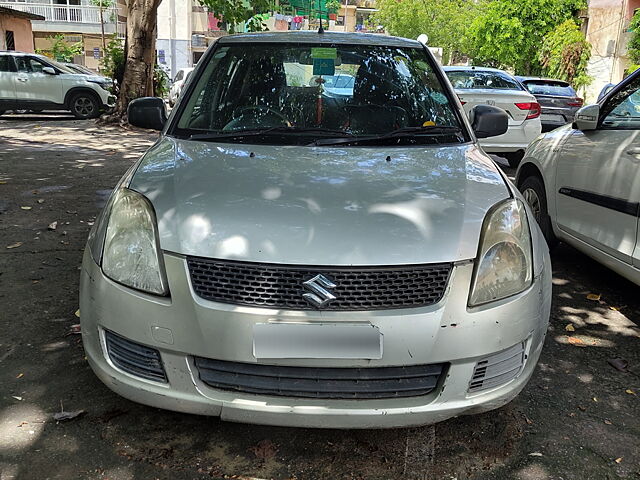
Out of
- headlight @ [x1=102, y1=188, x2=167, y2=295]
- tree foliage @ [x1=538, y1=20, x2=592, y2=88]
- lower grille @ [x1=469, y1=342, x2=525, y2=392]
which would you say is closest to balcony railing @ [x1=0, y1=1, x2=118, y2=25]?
tree foliage @ [x1=538, y1=20, x2=592, y2=88]

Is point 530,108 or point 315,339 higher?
point 530,108

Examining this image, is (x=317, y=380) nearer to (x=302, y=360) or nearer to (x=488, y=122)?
(x=302, y=360)

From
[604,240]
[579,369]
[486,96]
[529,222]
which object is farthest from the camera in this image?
[486,96]

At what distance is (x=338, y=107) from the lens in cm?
338

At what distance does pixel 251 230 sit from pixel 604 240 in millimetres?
2486

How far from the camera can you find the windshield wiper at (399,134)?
3.02 m

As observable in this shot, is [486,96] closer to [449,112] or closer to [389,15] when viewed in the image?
[449,112]

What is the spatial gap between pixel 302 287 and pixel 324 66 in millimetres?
1881

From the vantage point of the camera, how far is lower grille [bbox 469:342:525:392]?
2164mm

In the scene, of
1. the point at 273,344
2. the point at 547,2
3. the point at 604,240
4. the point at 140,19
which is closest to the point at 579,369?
the point at 604,240

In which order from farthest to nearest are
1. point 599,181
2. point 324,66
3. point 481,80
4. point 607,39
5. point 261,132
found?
point 607,39 < point 481,80 < point 599,181 < point 324,66 < point 261,132

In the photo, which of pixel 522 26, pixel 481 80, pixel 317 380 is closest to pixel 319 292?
pixel 317 380

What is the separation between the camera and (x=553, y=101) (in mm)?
12273

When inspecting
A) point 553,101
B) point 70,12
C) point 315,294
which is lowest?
point 553,101
